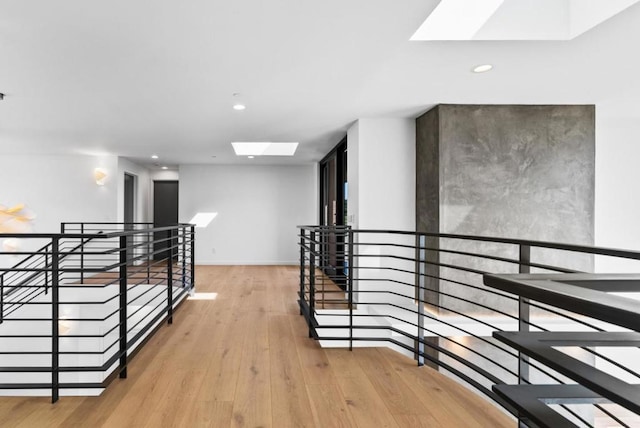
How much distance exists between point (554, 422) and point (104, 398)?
93.3 inches

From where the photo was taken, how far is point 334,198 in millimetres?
6504

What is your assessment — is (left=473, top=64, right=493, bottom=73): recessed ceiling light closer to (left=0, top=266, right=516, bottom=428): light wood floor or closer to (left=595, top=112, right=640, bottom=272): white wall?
(left=595, top=112, right=640, bottom=272): white wall

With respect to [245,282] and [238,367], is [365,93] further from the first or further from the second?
[245,282]

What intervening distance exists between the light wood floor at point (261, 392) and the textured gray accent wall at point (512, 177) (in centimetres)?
181

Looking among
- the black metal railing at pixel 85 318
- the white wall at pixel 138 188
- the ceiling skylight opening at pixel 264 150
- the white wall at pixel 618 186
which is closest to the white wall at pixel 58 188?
the white wall at pixel 138 188

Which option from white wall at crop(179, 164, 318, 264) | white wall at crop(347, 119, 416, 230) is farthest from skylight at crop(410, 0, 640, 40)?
white wall at crop(179, 164, 318, 264)

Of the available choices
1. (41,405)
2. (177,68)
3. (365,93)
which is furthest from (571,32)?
(41,405)

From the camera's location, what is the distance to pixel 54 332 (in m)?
2.03

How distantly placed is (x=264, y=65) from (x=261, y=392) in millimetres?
2436

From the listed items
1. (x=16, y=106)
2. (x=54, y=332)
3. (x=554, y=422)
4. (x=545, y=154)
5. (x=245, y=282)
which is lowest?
(x=245, y=282)

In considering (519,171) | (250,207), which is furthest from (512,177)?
(250,207)

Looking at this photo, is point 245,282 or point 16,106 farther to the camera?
point 245,282

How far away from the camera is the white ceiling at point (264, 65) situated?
2129 millimetres

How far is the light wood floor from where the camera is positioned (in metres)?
1.88
